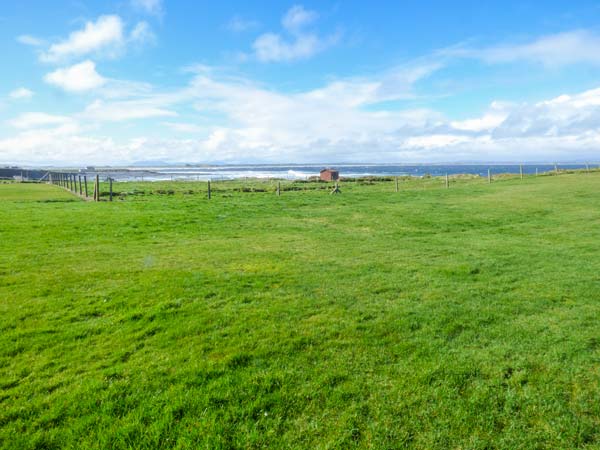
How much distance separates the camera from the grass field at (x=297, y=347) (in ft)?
10.8

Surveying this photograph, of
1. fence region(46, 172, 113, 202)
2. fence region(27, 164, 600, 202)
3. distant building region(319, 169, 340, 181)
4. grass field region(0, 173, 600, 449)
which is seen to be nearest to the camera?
grass field region(0, 173, 600, 449)

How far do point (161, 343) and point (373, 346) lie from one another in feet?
8.69

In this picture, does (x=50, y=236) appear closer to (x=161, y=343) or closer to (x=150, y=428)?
(x=161, y=343)

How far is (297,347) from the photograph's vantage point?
183 inches

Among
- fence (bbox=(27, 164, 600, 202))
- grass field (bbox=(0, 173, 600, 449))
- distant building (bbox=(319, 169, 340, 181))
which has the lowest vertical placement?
grass field (bbox=(0, 173, 600, 449))

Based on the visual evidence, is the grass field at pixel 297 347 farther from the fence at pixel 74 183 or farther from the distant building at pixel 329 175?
the distant building at pixel 329 175

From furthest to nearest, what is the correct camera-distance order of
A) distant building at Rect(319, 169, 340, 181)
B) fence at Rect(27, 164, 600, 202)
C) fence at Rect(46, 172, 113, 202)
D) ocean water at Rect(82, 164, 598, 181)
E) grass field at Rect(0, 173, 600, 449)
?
distant building at Rect(319, 169, 340, 181), ocean water at Rect(82, 164, 598, 181), fence at Rect(46, 172, 113, 202), fence at Rect(27, 164, 600, 202), grass field at Rect(0, 173, 600, 449)

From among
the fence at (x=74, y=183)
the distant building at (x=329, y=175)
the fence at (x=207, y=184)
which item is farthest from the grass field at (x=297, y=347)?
the distant building at (x=329, y=175)

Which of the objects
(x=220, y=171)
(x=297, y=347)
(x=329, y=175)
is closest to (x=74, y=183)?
(x=297, y=347)

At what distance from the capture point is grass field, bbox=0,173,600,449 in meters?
3.29

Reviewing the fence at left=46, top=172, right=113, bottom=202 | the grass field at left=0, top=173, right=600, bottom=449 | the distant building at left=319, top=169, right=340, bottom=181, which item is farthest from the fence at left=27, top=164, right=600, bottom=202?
the distant building at left=319, top=169, right=340, bottom=181

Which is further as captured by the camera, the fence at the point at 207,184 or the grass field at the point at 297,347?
the fence at the point at 207,184

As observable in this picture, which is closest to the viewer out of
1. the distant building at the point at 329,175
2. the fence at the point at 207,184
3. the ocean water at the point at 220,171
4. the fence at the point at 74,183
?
the fence at the point at 207,184

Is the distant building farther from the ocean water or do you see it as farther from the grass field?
the grass field
